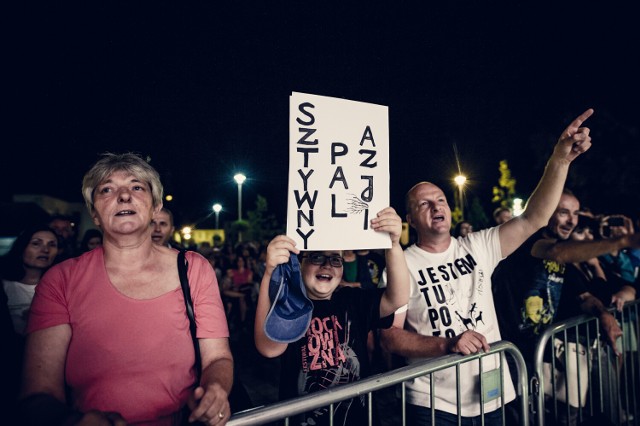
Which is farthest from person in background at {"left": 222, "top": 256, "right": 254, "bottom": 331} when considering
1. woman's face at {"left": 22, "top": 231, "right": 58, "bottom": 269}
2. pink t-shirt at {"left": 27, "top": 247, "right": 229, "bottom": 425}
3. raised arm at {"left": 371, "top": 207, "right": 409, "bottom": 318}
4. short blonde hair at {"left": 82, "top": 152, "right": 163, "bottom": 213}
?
pink t-shirt at {"left": 27, "top": 247, "right": 229, "bottom": 425}

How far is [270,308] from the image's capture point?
6.47ft

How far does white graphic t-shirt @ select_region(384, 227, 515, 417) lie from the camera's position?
2.51 m

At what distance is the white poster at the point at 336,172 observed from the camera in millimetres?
2021

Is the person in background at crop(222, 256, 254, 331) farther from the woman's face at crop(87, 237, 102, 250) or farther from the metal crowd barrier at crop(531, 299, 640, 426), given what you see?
the metal crowd barrier at crop(531, 299, 640, 426)

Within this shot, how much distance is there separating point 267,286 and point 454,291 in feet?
4.71

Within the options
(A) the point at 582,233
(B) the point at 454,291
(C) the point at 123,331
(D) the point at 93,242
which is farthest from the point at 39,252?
(A) the point at 582,233

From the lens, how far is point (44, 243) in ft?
12.1

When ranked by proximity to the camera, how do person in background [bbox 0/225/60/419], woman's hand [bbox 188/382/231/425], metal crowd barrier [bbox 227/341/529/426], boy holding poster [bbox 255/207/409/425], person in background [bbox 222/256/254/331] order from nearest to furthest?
woman's hand [bbox 188/382/231/425] < metal crowd barrier [bbox 227/341/529/426] < boy holding poster [bbox 255/207/409/425] < person in background [bbox 0/225/60/419] < person in background [bbox 222/256/254/331]

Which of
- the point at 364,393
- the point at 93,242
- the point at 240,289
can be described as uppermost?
→ the point at 93,242

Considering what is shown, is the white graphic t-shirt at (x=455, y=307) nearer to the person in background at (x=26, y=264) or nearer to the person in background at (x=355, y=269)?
the person in background at (x=26, y=264)

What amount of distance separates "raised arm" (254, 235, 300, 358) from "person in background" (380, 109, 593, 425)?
76cm

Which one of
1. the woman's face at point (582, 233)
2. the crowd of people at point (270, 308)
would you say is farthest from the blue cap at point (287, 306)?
the woman's face at point (582, 233)

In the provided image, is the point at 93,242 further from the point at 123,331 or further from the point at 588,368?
the point at 588,368

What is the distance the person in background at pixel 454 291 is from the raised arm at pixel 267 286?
29.9 inches
